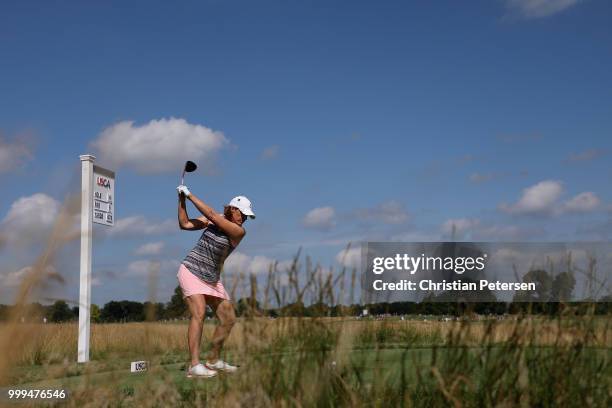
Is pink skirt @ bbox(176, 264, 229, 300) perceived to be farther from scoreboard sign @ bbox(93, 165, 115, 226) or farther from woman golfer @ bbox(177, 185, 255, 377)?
scoreboard sign @ bbox(93, 165, 115, 226)

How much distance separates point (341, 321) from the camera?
4.04m

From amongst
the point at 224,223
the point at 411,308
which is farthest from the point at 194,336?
the point at 411,308

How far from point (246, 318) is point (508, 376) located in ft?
4.61

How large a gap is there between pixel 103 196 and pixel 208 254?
4779mm

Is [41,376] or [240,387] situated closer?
[240,387]

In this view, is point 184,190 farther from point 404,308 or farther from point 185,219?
point 404,308

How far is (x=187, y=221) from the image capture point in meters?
7.87

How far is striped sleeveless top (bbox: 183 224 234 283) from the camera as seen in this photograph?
7426 mm

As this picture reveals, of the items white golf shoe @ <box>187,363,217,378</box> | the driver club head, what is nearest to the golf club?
the driver club head

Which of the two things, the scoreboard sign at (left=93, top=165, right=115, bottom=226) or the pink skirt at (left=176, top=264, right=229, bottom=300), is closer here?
the pink skirt at (left=176, top=264, right=229, bottom=300)

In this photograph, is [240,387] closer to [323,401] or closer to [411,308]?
[323,401]

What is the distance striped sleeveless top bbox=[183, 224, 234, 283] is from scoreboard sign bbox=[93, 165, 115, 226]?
4316 millimetres

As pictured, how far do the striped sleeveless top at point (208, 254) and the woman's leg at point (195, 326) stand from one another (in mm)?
239

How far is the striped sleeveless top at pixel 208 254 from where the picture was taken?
743 cm
